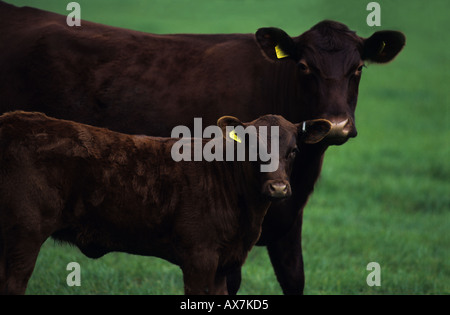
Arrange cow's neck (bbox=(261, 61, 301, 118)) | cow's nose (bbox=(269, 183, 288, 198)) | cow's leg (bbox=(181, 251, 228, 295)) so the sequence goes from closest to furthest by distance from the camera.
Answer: cow's nose (bbox=(269, 183, 288, 198))
cow's leg (bbox=(181, 251, 228, 295))
cow's neck (bbox=(261, 61, 301, 118))

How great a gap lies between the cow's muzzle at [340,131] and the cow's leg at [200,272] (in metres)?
1.26

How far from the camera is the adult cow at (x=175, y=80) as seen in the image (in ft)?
20.5

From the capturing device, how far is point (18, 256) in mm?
4660

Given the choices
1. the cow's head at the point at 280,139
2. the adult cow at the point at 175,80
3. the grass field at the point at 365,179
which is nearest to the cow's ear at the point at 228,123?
the cow's head at the point at 280,139

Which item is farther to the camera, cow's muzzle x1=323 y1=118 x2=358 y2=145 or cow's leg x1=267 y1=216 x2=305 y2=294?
cow's leg x1=267 y1=216 x2=305 y2=294

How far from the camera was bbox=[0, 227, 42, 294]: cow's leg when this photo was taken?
4.64 m

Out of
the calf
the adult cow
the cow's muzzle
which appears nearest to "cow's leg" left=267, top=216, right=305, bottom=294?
the adult cow

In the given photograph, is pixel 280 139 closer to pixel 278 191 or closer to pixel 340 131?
pixel 278 191

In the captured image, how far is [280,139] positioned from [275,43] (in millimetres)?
1463

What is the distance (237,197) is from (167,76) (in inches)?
78.6

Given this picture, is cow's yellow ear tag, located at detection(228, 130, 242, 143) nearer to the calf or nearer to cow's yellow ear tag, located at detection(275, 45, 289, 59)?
the calf

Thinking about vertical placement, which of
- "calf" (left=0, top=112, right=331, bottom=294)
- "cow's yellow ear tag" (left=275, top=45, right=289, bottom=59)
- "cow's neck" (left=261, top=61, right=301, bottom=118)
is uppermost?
"cow's yellow ear tag" (left=275, top=45, right=289, bottom=59)

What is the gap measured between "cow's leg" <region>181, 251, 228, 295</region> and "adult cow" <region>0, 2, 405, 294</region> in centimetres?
144

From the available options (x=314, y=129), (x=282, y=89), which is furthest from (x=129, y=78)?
(x=314, y=129)
